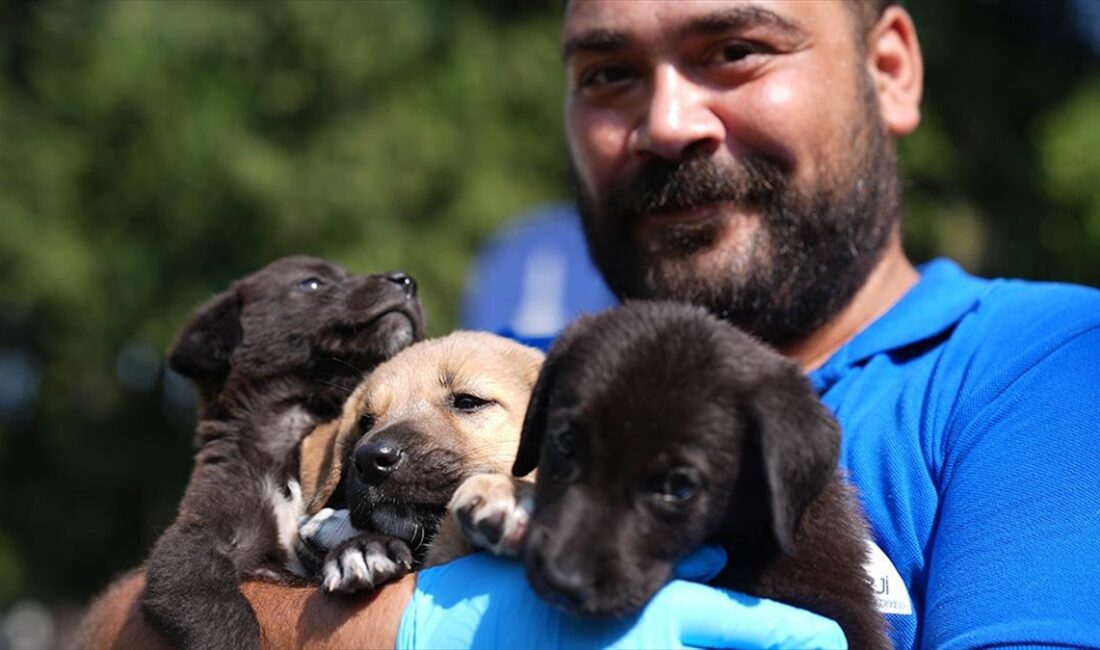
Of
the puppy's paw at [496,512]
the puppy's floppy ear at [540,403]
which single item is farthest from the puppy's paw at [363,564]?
the puppy's floppy ear at [540,403]

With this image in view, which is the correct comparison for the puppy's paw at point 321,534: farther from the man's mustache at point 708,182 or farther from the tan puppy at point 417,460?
the man's mustache at point 708,182

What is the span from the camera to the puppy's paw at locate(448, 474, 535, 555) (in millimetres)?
3602

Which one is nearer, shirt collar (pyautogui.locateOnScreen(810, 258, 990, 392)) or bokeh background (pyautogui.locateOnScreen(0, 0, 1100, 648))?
shirt collar (pyautogui.locateOnScreen(810, 258, 990, 392))

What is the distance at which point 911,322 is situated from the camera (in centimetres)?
470

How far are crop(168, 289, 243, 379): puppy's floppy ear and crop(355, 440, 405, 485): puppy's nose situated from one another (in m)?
1.38

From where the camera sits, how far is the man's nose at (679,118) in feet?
16.2

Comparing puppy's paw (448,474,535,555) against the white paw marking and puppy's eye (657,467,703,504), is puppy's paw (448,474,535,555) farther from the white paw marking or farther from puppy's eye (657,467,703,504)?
the white paw marking

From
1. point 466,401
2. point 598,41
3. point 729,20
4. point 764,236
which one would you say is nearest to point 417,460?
point 466,401

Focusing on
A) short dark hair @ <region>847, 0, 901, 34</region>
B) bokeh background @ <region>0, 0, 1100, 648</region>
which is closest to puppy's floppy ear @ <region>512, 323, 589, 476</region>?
short dark hair @ <region>847, 0, 901, 34</region>

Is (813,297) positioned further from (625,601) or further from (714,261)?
(625,601)

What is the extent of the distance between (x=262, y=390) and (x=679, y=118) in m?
1.87

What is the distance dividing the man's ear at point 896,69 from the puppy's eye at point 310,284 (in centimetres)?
240

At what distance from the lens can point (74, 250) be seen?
700 inches

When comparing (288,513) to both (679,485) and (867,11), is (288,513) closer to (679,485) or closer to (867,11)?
(679,485)
